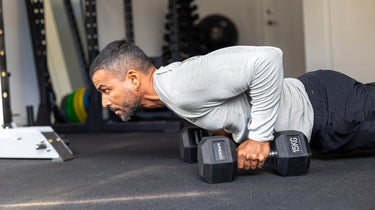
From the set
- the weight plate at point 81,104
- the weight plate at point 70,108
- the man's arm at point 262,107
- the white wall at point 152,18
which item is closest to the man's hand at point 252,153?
the man's arm at point 262,107

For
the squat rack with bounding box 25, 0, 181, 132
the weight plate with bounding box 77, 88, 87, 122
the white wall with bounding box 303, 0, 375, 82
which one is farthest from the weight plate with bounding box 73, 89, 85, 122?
the white wall with bounding box 303, 0, 375, 82

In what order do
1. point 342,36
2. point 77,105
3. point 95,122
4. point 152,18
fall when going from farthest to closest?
1. point 152,18
2. point 77,105
3. point 342,36
4. point 95,122

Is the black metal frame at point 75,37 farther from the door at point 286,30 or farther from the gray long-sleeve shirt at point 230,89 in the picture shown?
the gray long-sleeve shirt at point 230,89

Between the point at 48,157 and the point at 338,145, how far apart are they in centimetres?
134

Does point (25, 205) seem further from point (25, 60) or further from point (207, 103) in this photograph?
point (25, 60)

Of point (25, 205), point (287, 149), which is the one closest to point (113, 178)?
point (25, 205)

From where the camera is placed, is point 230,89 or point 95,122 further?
point 95,122

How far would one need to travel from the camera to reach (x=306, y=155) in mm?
1232

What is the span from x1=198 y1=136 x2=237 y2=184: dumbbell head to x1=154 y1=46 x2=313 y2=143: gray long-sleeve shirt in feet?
0.29

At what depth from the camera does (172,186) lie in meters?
1.23

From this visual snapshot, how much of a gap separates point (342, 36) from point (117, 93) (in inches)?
114

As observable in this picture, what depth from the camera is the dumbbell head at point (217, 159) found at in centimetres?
119

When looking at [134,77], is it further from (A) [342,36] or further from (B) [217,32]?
(B) [217,32]

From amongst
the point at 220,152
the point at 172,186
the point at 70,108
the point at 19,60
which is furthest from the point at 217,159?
the point at 19,60
